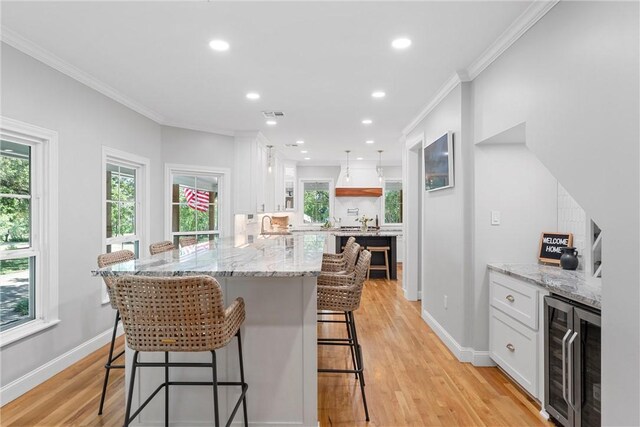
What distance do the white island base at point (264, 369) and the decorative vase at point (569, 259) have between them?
1.90 metres

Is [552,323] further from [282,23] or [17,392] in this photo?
[17,392]

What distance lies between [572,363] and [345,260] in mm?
1768

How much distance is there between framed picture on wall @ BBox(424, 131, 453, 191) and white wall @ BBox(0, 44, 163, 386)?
3427mm

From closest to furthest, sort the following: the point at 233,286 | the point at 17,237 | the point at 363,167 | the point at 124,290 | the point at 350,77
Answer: the point at 124,290, the point at 233,286, the point at 17,237, the point at 350,77, the point at 363,167

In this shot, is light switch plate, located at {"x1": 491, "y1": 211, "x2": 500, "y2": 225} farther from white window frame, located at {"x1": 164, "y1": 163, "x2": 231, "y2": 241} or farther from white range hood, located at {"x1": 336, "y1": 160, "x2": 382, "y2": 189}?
white range hood, located at {"x1": 336, "y1": 160, "x2": 382, "y2": 189}

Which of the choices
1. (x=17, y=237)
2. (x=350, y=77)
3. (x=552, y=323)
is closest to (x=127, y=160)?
(x=17, y=237)

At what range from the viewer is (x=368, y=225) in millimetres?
8789

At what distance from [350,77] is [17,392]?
11.8ft

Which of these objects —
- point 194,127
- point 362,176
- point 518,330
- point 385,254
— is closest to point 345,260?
point 518,330

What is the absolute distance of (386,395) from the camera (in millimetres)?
2500

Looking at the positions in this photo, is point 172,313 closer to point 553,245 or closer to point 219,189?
point 553,245

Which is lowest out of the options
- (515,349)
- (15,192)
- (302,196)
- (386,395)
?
(386,395)

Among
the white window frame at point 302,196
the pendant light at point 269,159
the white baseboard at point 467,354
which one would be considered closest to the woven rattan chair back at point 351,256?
the white baseboard at point 467,354

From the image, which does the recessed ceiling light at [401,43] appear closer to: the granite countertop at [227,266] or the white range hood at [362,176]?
the granite countertop at [227,266]
